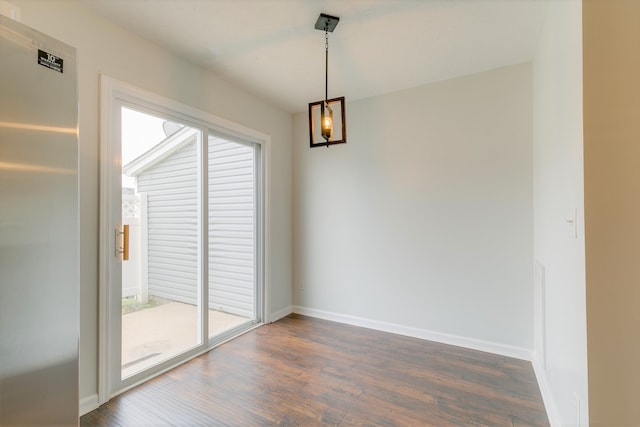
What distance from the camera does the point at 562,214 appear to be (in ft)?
5.50

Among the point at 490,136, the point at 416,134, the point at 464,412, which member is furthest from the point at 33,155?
the point at 490,136

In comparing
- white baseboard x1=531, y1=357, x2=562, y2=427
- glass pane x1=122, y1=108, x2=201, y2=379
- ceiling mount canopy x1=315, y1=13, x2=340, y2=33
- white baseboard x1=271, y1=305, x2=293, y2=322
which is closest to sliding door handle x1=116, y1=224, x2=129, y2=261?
glass pane x1=122, y1=108, x2=201, y2=379

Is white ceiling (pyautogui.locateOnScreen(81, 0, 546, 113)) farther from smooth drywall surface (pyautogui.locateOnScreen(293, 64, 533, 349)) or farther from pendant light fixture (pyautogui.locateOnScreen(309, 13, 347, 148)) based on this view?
smooth drywall surface (pyautogui.locateOnScreen(293, 64, 533, 349))

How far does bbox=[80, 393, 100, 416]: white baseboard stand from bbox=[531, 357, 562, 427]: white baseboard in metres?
3.05

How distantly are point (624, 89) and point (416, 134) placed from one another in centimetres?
203

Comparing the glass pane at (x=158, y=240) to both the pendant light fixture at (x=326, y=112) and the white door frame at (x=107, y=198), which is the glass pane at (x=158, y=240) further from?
the pendant light fixture at (x=326, y=112)

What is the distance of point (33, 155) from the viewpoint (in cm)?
107

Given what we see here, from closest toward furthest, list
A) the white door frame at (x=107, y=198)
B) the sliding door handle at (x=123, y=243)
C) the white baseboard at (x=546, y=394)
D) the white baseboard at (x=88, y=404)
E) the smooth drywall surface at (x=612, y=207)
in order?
the smooth drywall surface at (x=612, y=207) → the white baseboard at (x=546, y=394) → the white baseboard at (x=88, y=404) → the white door frame at (x=107, y=198) → the sliding door handle at (x=123, y=243)

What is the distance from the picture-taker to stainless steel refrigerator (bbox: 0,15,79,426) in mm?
1003

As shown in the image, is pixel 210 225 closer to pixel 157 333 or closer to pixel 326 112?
pixel 157 333

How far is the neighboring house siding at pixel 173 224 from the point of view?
101 inches

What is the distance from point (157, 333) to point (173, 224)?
1.03 meters

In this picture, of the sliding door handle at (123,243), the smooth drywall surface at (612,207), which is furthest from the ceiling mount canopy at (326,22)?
the sliding door handle at (123,243)

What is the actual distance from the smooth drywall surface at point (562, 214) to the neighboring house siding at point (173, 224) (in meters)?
2.93
